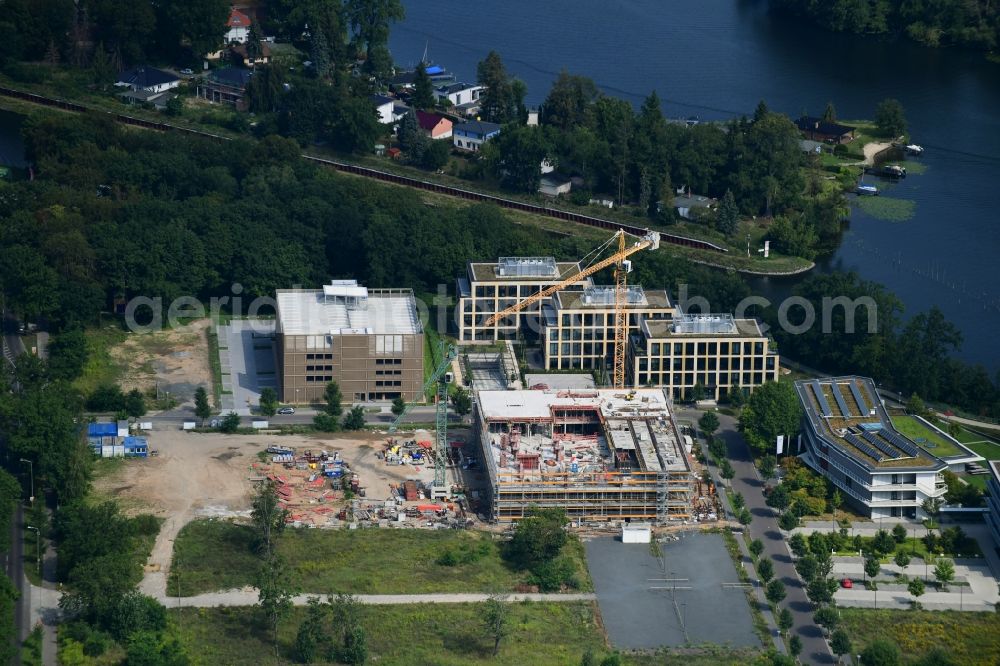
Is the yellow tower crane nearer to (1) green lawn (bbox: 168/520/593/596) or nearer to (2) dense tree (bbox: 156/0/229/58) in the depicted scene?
(1) green lawn (bbox: 168/520/593/596)

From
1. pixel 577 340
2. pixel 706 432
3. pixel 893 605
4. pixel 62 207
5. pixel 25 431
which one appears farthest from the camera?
pixel 62 207

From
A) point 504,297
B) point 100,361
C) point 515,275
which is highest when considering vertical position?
point 515,275

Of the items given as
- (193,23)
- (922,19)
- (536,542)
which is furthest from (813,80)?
(536,542)

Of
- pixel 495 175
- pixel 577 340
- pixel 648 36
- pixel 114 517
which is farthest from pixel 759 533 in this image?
pixel 648 36

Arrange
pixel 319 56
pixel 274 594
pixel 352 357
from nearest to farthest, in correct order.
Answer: pixel 274 594 < pixel 352 357 < pixel 319 56

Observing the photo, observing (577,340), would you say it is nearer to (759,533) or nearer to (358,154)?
(759,533)

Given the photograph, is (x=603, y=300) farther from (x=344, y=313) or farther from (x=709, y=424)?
(x=344, y=313)

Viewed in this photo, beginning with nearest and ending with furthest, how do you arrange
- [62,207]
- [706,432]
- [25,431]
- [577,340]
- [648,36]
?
[25,431], [706,432], [577,340], [62,207], [648,36]
